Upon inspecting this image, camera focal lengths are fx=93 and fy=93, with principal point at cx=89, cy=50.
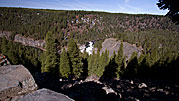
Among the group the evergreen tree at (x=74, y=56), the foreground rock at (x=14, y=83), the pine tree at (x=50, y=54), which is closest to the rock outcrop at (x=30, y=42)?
the pine tree at (x=50, y=54)

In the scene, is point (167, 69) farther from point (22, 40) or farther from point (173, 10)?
point (22, 40)

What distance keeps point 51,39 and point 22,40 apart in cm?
10587

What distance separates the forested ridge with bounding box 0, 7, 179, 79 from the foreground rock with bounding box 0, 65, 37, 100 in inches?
575

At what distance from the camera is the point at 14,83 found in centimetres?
315

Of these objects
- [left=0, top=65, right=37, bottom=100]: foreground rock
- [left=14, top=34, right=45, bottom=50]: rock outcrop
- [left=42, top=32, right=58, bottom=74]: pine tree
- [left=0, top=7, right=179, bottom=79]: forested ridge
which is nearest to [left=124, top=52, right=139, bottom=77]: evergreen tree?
[left=0, top=7, right=179, bottom=79]: forested ridge

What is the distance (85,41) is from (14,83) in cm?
9602

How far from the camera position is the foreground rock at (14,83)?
289cm

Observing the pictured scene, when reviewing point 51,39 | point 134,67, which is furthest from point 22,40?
point 134,67

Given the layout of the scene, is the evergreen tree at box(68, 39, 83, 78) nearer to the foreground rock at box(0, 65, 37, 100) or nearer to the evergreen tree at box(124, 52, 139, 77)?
the evergreen tree at box(124, 52, 139, 77)

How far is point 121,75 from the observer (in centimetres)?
2812

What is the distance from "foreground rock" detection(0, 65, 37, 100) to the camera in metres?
2.89

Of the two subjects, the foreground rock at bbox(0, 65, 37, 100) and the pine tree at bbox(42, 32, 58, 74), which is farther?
the pine tree at bbox(42, 32, 58, 74)

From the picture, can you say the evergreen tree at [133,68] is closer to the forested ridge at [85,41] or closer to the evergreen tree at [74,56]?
the forested ridge at [85,41]

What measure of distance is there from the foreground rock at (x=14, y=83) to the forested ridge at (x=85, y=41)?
47.9 ft
